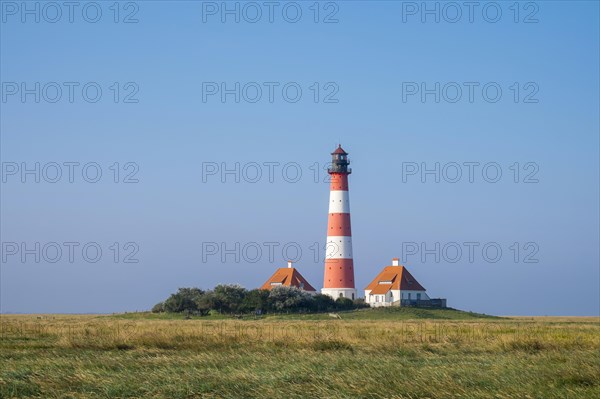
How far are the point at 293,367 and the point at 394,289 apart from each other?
2349 inches

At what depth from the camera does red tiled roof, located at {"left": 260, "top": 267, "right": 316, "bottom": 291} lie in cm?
8088

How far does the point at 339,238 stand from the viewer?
70.7 metres

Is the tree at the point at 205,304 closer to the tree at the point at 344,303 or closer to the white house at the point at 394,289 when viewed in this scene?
the tree at the point at 344,303

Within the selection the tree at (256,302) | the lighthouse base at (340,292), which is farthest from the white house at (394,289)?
the tree at (256,302)

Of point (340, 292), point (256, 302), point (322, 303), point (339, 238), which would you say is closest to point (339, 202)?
point (339, 238)

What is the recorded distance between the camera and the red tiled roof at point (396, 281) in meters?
79.1

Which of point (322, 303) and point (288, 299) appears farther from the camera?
point (288, 299)

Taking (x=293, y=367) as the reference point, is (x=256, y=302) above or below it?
below

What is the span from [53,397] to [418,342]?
15549 mm

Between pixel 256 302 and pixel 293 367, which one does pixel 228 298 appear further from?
pixel 293 367

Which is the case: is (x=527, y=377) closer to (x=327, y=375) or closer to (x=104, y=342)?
(x=327, y=375)

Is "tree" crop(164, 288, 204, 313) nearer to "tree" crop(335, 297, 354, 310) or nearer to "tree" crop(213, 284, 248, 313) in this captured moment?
"tree" crop(213, 284, 248, 313)

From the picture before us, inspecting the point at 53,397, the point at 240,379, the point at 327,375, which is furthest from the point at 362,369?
the point at 53,397

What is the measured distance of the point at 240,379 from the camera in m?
18.0
